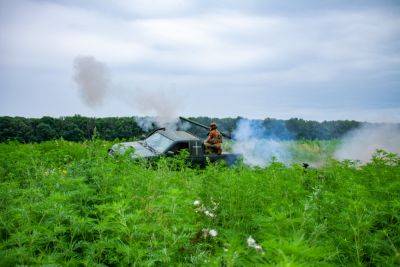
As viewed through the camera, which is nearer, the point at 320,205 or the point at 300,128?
the point at 320,205

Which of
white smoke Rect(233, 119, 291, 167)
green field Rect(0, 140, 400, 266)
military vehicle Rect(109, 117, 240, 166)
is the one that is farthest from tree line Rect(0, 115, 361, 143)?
green field Rect(0, 140, 400, 266)

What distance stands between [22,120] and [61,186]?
26.4 meters

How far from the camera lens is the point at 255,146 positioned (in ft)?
80.3

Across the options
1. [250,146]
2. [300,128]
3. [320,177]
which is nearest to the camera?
[320,177]

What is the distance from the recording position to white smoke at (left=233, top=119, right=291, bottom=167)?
22.0 meters

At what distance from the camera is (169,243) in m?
4.64

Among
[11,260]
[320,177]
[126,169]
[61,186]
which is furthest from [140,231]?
[320,177]

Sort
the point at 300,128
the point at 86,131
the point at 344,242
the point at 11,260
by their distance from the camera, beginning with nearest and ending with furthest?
the point at 11,260
the point at 344,242
the point at 86,131
the point at 300,128

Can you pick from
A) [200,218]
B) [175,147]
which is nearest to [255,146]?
[175,147]

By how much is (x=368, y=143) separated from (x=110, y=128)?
2082 cm

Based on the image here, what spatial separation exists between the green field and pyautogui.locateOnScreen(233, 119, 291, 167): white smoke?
1266 centimetres

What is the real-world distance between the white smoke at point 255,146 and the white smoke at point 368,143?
404 centimetres

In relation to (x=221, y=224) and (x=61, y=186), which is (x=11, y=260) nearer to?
(x=61, y=186)

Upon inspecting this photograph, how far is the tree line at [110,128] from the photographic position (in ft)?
96.7
